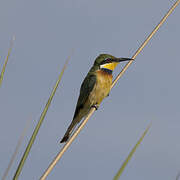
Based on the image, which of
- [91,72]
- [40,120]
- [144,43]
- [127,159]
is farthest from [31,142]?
[91,72]

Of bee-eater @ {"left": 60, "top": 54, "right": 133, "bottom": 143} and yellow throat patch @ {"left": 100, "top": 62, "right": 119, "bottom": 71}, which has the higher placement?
yellow throat patch @ {"left": 100, "top": 62, "right": 119, "bottom": 71}

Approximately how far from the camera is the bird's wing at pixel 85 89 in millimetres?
5148

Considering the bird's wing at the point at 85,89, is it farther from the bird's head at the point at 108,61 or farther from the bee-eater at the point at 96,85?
the bird's head at the point at 108,61

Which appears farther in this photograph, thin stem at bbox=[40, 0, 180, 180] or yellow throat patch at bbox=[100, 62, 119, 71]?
yellow throat patch at bbox=[100, 62, 119, 71]

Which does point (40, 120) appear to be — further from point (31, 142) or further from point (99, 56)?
point (99, 56)

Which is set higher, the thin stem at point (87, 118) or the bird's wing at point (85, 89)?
the thin stem at point (87, 118)

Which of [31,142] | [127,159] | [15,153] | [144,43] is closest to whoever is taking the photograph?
[127,159]

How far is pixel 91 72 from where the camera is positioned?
5301 mm

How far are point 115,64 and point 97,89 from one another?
433mm

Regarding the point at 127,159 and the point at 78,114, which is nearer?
the point at 127,159

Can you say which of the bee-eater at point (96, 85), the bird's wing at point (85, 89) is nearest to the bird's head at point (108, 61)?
the bee-eater at point (96, 85)

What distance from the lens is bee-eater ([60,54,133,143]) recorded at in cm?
508

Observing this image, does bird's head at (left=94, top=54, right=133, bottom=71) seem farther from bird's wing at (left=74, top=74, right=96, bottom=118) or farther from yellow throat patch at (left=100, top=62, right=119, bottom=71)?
bird's wing at (left=74, top=74, right=96, bottom=118)

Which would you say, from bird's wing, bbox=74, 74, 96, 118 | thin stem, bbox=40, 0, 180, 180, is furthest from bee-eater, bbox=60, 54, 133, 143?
thin stem, bbox=40, 0, 180, 180
